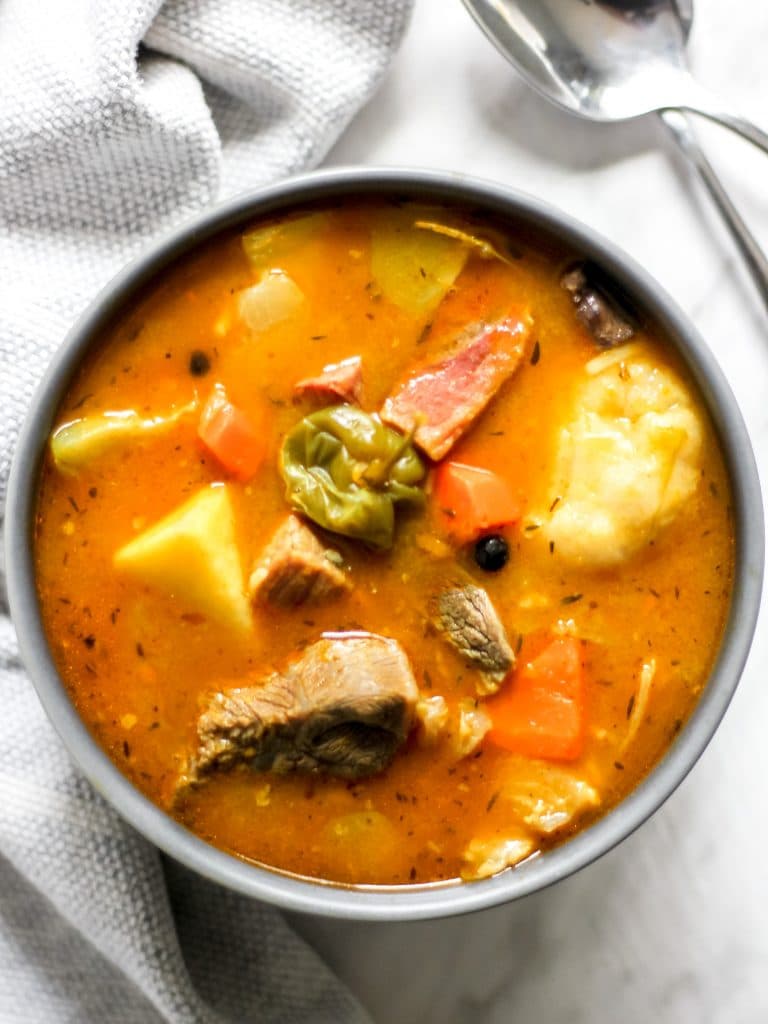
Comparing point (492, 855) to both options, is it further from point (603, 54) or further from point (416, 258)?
point (603, 54)

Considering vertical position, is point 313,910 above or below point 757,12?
below

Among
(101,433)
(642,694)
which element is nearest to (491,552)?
(642,694)

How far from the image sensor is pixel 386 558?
2799 mm

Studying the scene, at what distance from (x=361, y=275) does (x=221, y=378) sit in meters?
0.39

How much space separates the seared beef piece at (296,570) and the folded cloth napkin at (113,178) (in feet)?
2.39

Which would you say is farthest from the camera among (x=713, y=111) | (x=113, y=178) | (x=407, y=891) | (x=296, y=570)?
(x=713, y=111)

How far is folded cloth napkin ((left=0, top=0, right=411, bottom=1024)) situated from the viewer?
2.99 m

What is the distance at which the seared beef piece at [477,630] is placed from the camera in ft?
8.94

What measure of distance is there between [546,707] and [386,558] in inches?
19.0

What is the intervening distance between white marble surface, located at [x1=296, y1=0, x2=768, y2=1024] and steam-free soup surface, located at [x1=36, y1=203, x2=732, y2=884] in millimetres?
520

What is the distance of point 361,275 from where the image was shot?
9.29 ft

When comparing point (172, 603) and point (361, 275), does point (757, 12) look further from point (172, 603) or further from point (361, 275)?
point (172, 603)

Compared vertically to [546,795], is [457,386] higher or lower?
higher

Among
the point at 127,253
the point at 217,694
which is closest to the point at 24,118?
the point at 127,253
